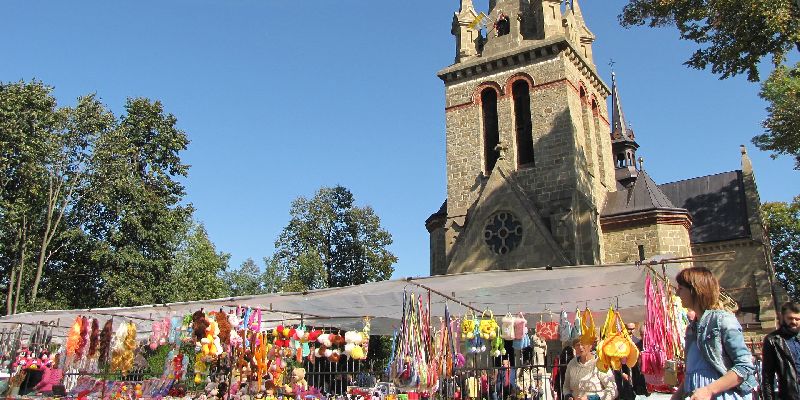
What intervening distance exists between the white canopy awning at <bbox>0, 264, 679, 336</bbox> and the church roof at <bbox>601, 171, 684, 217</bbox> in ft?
27.8

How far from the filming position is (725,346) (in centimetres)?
346

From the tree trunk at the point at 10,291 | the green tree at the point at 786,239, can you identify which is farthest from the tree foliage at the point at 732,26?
the green tree at the point at 786,239

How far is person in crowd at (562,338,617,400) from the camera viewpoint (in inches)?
295

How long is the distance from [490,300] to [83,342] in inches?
321

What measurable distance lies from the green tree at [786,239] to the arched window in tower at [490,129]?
23.4 m

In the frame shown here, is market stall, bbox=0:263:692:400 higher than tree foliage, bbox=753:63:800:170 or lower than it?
lower

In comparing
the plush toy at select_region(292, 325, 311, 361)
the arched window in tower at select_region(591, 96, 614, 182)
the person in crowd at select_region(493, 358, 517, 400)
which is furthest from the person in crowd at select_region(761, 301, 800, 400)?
the arched window in tower at select_region(591, 96, 614, 182)

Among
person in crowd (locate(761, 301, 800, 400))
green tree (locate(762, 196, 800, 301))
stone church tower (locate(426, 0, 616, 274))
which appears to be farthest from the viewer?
green tree (locate(762, 196, 800, 301))

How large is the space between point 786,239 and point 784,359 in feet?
127

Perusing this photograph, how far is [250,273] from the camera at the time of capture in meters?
62.6

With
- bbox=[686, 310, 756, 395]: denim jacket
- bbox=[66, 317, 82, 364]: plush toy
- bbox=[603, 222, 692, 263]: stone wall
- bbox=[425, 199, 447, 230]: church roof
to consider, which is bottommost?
bbox=[686, 310, 756, 395]: denim jacket

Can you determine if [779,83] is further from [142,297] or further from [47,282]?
[47,282]

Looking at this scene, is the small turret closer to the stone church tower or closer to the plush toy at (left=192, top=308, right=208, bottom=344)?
the stone church tower

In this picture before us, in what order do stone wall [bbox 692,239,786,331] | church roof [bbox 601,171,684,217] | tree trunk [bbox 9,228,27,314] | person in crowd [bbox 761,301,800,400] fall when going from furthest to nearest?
stone wall [bbox 692,239,786,331], tree trunk [bbox 9,228,27,314], church roof [bbox 601,171,684,217], person in crowd [bbox 761,301,800,400]
